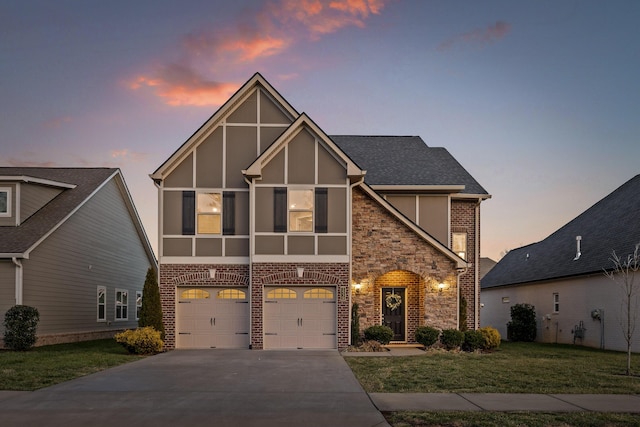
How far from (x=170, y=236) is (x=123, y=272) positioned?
33.6 feet

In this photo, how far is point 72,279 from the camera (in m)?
25.7

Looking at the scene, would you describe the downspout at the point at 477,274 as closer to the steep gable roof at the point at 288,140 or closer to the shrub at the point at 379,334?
the shrub at the point at 379,334

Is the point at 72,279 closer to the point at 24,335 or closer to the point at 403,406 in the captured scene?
the point at 24,335

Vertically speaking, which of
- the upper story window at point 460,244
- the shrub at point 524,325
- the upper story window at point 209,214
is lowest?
the shrub at point 524,325

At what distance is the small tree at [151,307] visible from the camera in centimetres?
2103

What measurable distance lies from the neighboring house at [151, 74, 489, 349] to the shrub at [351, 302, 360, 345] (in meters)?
0.37

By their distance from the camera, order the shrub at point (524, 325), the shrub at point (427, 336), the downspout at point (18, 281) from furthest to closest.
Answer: the shrub at point (524, 325) < the downspout at point (18, 281) < the shrub at point (427, 336)

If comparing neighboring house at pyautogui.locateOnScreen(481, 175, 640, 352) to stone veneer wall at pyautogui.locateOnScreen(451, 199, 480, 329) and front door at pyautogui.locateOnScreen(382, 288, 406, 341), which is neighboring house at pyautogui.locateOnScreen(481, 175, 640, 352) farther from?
front door at pyautogui.locateOnScreen(382, 288, 406, 341)

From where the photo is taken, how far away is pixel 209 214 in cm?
2242

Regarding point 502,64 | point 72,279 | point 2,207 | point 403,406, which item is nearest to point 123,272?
point 72,279

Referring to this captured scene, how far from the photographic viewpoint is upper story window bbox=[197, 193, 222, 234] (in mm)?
22359

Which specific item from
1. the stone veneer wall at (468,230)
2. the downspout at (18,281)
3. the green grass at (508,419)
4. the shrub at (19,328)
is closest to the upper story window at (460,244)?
the stone veneer wall at (468,230)

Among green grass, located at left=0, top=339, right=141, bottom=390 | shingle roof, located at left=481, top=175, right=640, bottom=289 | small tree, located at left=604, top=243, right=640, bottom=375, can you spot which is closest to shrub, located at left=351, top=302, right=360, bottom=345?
green grass, located at left=0, top=339, right=141, bottom=390

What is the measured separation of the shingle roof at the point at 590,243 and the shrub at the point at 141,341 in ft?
58.5
